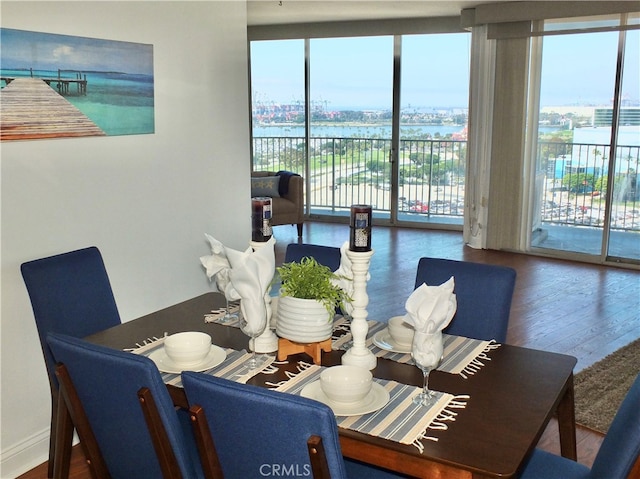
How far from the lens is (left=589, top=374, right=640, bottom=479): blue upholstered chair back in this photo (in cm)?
159

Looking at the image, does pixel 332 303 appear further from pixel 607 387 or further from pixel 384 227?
pixel 384 227

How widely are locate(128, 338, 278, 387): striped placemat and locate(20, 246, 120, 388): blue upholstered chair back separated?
417mm

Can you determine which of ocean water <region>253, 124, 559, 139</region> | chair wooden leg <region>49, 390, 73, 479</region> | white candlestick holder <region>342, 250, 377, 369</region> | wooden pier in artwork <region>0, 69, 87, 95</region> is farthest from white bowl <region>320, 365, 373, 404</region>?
ocean water <region>253, 124, 559, 139</region>

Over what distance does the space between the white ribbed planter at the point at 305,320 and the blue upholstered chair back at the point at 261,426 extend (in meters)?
0.54

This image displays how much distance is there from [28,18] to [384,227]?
5.93 metres

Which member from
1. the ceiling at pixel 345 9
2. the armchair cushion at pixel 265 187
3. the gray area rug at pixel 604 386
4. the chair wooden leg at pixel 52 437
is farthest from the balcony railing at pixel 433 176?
the chair wooden leg at pixel 52 437

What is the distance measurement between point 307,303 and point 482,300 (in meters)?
0.79

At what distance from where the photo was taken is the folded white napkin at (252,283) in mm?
2135

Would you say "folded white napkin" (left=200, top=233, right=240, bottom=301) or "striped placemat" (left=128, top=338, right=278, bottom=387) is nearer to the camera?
"striped placemat" (left=128, top=338, right=278, bottom=387)

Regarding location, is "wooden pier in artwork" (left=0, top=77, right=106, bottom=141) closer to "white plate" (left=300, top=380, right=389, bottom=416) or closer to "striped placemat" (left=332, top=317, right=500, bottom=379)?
"striped placemat" (left=332, top=317, right=500, bottom=379)

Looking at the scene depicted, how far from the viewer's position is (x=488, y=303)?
2.54 metres

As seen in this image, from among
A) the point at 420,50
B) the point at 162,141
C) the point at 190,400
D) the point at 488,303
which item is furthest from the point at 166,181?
the point at 420,50

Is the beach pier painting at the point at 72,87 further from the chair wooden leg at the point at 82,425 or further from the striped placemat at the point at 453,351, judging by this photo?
the striped placemat at the point at 453,351

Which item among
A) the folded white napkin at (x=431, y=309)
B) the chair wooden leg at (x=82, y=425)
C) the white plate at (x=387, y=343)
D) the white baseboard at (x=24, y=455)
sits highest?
the folded white napkin at (x=431, y=309)
